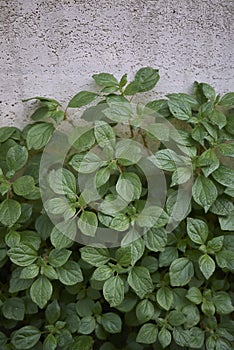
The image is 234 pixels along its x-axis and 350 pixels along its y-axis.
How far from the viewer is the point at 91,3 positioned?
1.47 m

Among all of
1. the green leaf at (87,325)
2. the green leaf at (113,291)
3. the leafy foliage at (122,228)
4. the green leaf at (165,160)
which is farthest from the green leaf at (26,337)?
the green leaf at (165,160)

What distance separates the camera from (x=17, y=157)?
4.42 ft

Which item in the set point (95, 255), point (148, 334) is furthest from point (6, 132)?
point (148, 334)

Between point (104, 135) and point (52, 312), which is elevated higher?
point (104, 135)

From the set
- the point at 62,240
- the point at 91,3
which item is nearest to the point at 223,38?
the point at 91,3

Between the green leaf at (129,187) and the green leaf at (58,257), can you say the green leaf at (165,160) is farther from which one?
the green leaf at (58,257)

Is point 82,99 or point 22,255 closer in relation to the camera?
point 22,255

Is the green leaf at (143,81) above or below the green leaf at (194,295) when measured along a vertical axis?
above

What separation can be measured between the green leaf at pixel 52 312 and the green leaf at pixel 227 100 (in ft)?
2.29

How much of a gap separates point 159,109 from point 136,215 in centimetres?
31

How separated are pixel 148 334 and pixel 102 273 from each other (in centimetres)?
20

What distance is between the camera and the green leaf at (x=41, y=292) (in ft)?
4.23

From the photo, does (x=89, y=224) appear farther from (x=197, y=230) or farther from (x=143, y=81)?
(x=143, y=81)

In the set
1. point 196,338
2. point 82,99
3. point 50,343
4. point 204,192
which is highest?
point 82,99
